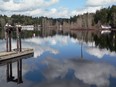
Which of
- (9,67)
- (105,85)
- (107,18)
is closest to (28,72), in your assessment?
(9,67)

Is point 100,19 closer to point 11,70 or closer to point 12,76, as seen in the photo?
point 11,70

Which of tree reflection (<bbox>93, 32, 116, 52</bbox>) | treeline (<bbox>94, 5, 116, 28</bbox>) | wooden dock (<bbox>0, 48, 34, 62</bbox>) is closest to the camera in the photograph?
wooden dock (<bbox>0, 48, 34, 62</bbox>)

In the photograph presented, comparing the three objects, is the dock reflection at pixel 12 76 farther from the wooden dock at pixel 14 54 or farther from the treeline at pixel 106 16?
the treeline at pixel 106 16

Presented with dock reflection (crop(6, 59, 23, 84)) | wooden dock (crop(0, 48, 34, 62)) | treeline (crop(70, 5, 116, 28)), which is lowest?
dock reflection (crop(6, 59, 23, 84))

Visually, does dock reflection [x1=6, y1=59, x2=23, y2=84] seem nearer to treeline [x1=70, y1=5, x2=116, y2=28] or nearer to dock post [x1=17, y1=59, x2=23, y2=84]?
dock post [x1=17, y1=59, x2=23, y2=84]

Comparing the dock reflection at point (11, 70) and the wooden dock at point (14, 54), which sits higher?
the wooden dock at point (14, 54)

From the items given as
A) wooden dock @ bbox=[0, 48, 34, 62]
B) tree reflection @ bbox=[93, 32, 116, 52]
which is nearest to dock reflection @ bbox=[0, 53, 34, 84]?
wooden dock @ bbox=[0, 48, 34, 62]

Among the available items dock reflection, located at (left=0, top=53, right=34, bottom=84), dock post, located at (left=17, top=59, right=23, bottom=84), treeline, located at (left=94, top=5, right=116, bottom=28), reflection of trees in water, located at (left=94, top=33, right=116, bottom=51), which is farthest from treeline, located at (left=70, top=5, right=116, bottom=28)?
dock post, located at (left=17, top=59, right=23, bottom=84)

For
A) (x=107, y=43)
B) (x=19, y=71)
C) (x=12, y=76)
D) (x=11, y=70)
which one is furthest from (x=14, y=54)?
(x=107, y=43)

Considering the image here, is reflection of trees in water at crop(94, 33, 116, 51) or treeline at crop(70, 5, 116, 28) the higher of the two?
treeline at crop(70, 5, 116, 28)

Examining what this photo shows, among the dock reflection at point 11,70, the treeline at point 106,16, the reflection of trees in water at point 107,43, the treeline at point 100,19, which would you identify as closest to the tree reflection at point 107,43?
the reflection of trees in water at point 107,43

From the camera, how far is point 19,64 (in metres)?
37.8

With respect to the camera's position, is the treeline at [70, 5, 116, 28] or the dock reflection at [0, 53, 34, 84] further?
the treeline at [70, 5, 116, 28]

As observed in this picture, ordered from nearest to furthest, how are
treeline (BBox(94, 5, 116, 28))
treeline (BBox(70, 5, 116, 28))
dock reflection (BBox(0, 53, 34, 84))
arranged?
dock reflection (BBox(0, 53, 34, 84))
treeline (BBox(94, 5, 116, 28))
treeline (BBox(70, 5, 116, 28))
